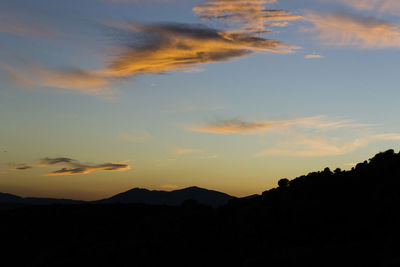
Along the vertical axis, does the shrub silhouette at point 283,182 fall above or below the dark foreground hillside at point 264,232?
above

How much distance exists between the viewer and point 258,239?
1473 inches

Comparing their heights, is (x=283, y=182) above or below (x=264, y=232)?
above

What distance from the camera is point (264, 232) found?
38.3 meters

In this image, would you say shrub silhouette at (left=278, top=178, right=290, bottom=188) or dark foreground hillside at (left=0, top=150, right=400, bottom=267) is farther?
shrub silhouette at (left=278, top=178, right=290, bottom=188)

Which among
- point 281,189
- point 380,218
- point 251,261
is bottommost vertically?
point 251,261

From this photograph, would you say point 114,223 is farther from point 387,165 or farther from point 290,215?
point 387,165

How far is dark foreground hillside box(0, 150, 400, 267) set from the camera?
31516 mm

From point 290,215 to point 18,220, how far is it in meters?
34.2

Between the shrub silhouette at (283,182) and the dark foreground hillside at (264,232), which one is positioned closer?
the dark foreground hillside at (264,232)

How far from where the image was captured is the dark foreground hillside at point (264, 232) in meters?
31.5

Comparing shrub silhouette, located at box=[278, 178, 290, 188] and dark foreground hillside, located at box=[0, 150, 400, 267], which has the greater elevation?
shrub silhouette, located at box=[278, 178, 290, 188]

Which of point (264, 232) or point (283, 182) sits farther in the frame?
point (283, 182)

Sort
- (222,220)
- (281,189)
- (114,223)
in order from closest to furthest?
(222,220) < (281,189) < (114,223)

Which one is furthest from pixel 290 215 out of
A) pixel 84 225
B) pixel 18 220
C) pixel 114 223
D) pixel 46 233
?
pixel 18 220
